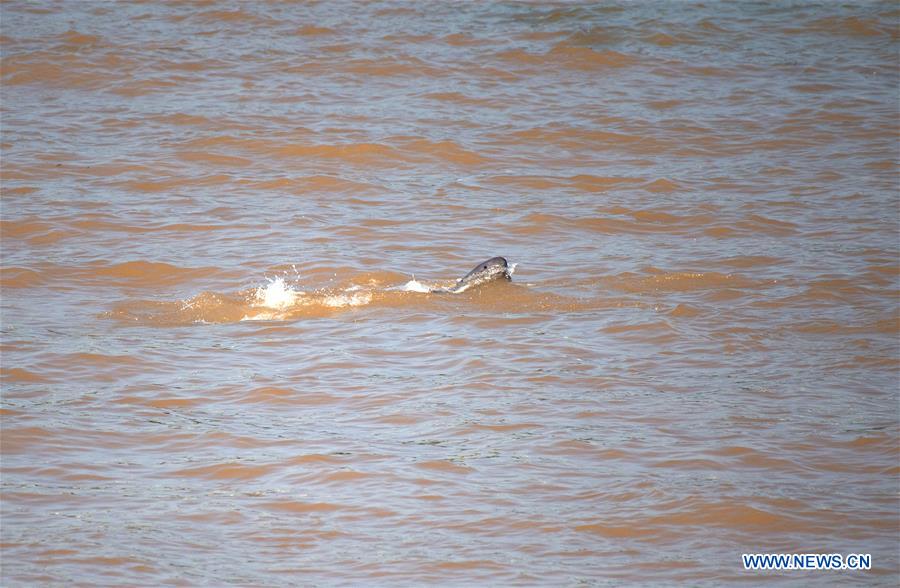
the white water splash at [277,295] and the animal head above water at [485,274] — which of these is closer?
the white water splash at [277,295]

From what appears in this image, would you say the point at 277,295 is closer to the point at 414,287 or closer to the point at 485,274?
the point at 414,287

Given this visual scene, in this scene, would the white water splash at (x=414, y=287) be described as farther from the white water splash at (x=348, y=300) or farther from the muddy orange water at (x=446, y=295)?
the white water splash at (x=348, y=300)

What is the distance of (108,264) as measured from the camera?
31.7 ft

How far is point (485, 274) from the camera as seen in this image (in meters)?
8.87

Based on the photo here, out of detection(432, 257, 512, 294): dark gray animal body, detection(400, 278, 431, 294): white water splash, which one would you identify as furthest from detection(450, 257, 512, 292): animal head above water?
detection(400, 278, 431, 294): white water splash

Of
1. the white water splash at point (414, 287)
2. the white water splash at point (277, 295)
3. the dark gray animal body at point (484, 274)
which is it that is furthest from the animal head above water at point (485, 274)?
the white water splash at point (277, 295)

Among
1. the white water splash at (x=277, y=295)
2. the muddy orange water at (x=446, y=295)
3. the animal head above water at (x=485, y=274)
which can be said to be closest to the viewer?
the muddy orange water at (x=446, y=295)


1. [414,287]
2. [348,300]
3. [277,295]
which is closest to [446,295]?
[414,287]

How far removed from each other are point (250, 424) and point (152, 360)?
1283mm

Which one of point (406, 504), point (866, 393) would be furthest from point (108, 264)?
point (866, 393)

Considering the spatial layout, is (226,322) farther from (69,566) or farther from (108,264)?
(69,566)

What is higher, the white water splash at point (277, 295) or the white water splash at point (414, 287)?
the white water splash at point (277, 295)

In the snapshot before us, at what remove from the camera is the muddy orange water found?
5.39 m

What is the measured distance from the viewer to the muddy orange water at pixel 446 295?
539 cm
